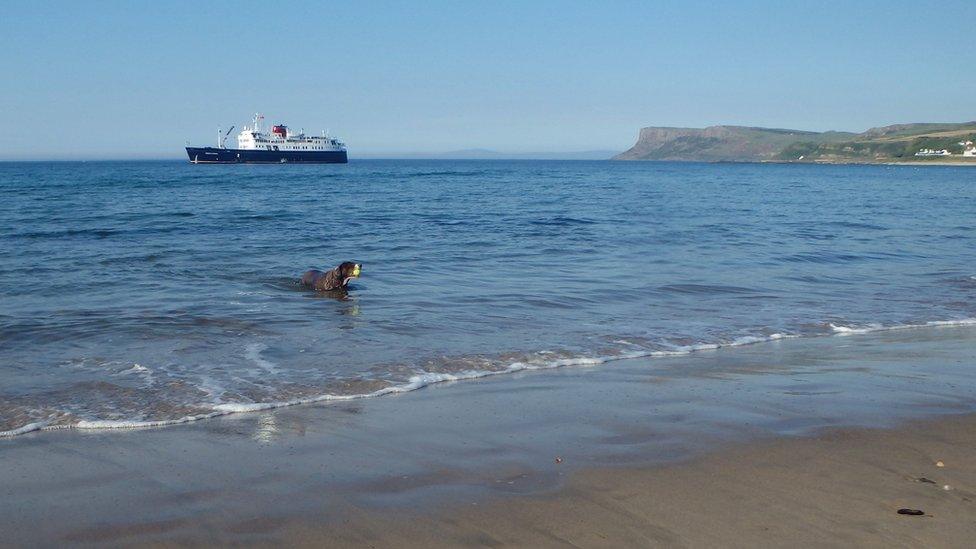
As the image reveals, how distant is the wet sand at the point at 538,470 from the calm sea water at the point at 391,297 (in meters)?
0.82

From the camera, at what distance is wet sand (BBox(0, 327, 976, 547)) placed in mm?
3760

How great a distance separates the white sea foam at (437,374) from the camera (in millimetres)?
5445

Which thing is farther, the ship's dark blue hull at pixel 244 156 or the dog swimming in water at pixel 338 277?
the ship's dark blue hull at pixel 244 156

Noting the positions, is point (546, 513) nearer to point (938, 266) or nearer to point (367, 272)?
point (367, 272)

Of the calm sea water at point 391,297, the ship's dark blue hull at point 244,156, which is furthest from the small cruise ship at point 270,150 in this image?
the calm sea water at point 391,297

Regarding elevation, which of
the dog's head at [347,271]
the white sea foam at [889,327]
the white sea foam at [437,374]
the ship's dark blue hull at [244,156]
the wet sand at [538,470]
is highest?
the ship's dark blue hull at [244,156]

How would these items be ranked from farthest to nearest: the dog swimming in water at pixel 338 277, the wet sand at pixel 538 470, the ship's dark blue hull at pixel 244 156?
the ship's dark blue hull at pixel 244 156 → the dog swimming in water at pixel 338 277 → the wet sand at pixel 538 470

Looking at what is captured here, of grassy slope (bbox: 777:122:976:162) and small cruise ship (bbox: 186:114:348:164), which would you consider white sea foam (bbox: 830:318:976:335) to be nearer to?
small cruise ship (bbox: 186:114:348:164)

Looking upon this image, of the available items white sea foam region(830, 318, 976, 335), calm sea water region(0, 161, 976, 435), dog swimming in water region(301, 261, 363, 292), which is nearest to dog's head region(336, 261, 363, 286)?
dog swimming in water region(301, 261, 363, 292)

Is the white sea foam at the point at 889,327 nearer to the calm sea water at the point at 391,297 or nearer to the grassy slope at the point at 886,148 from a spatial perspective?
the calm sea water at the point at 391,297

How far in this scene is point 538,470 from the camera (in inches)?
178

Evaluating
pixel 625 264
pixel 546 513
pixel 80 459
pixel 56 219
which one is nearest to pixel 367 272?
pixel 625 264

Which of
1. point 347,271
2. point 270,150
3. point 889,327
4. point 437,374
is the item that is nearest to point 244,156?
point 270,150

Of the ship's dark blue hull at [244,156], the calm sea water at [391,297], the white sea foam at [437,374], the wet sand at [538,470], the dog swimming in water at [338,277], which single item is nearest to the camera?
the wet sand at [538,470]
